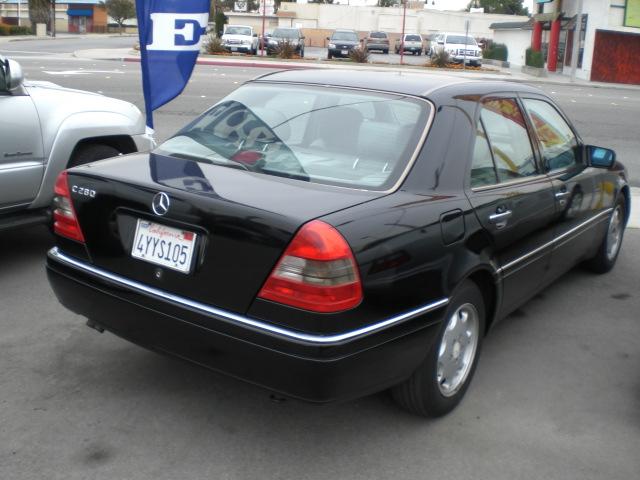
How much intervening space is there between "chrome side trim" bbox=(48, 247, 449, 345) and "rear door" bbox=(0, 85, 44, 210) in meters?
2.10

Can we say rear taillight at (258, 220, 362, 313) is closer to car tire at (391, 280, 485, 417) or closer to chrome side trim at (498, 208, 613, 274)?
car tire at (391, 280, 485, 417)

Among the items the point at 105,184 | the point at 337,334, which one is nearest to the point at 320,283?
the point at 337,334

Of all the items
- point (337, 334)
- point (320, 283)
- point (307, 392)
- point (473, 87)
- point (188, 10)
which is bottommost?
point (307, 392)

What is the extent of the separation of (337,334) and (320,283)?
0.69 ft

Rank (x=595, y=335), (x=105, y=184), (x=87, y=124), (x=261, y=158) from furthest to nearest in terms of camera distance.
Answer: (x=87, y=124), (x=595, y=335), (x=261, y=158), (x=105, y=184)

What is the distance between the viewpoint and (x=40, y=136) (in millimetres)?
5652

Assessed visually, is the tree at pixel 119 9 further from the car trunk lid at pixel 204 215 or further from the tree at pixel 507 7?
the car trunk lid at pixel 204 215

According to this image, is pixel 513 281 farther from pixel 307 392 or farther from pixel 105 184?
pixel 105 184

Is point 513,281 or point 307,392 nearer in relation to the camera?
point 307,392

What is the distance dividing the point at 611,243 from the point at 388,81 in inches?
112

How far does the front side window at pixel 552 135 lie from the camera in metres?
4.73

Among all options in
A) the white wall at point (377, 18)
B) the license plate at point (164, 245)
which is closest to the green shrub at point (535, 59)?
the white wall at point (377, 18)

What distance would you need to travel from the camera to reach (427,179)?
11.7 feet

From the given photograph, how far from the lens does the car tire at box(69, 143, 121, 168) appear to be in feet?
19.8
